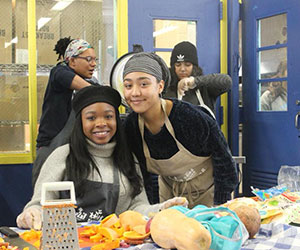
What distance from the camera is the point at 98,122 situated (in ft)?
6.49

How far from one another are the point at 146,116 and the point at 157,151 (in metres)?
0.18

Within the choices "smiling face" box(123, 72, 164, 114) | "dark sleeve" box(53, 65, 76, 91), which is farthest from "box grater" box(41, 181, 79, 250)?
"dark sleeve" box(53, 65, 76, 91)

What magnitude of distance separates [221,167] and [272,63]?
6.86 ft

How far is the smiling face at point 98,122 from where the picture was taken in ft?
6.51

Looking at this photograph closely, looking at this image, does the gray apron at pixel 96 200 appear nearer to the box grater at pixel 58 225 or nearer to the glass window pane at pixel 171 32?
the box grater at pixel 58 225

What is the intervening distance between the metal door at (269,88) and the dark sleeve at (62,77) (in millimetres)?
1945

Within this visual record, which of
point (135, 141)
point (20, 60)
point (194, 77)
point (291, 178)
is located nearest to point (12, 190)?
point (20, 60)

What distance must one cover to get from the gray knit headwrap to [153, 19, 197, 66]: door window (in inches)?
79.3

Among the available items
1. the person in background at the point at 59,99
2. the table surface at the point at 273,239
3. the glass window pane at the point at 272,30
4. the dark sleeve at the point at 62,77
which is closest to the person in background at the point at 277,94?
the glass window pane at the point at 272,30

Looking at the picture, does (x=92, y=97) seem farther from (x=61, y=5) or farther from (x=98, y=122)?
(x=61, y=5)

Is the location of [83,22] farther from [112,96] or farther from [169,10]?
[112,96]

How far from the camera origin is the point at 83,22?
3.85 metres

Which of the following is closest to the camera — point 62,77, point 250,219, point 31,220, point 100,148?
point 250,219

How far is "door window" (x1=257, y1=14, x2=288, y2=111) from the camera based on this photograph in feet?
12.9
